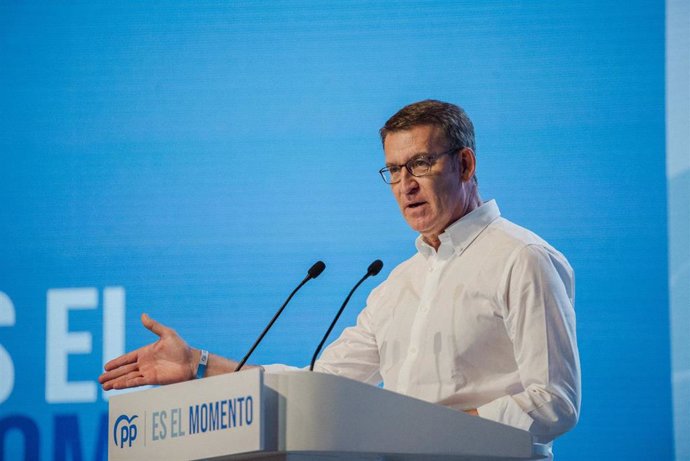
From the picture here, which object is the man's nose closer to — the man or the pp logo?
the man

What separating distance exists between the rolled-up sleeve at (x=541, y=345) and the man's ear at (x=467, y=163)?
1.33 ft

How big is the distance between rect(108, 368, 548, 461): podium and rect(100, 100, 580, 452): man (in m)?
0.40

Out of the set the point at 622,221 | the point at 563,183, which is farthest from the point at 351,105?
the point at 622,221

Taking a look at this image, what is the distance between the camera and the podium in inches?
69.9

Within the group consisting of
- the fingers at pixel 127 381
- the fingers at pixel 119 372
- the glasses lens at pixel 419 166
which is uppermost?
the glasses lens at pixel 419 166

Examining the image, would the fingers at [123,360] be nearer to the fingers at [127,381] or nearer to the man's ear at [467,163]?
the fingers at [127,381]

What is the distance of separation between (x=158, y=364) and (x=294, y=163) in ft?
4.27

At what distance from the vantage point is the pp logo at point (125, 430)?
6.77 ft

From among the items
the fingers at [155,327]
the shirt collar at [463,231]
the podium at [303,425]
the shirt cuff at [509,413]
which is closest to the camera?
the podium at [303,425]

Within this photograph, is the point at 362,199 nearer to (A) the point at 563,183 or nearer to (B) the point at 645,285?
(A) the point at 563,183

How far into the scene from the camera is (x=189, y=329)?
3779 mm

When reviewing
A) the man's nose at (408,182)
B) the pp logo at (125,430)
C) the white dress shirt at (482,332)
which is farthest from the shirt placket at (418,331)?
the pp logo at (125,430)

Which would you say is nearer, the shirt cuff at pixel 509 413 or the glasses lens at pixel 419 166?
the shirt cuff at pixel 509 413

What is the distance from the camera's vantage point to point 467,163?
2.96m
